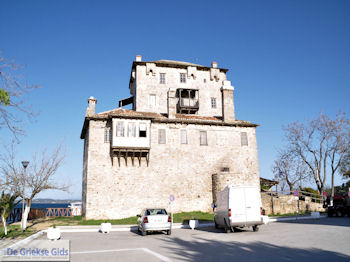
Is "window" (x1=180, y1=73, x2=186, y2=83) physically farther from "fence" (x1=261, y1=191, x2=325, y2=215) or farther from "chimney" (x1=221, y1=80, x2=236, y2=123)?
"fence" (x1=261, y1=191, x2=325, y2=215)

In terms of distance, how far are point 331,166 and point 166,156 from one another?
72.4ft

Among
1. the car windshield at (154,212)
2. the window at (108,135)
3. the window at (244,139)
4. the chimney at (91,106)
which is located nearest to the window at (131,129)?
the window at (108,135)

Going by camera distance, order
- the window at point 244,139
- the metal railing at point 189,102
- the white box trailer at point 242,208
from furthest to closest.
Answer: the metal railing at point 189,102, the window at point 244,139, the white box trailer at point 242,208

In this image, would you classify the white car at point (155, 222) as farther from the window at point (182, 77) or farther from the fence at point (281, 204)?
the window at point (182, 77)

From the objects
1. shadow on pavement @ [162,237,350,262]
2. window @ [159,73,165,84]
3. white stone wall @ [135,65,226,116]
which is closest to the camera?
shadow on pavement @ [162,237,350,262]

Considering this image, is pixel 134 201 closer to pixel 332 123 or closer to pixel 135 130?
pixel 135 130

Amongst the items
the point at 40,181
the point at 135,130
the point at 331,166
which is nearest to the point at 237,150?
the point at 135,130

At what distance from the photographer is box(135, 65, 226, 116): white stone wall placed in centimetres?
3759

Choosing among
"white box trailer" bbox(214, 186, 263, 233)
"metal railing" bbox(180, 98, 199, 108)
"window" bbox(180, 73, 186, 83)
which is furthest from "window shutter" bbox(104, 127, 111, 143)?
"window" bbox(180, 73, 186, 83)

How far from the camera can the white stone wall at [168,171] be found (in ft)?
85.8

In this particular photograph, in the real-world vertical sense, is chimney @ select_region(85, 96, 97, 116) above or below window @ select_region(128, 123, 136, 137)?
above

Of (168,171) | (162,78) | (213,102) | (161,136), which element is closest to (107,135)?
(161,136)

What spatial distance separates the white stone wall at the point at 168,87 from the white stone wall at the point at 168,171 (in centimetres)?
954

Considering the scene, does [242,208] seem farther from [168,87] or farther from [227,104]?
[168,87]
